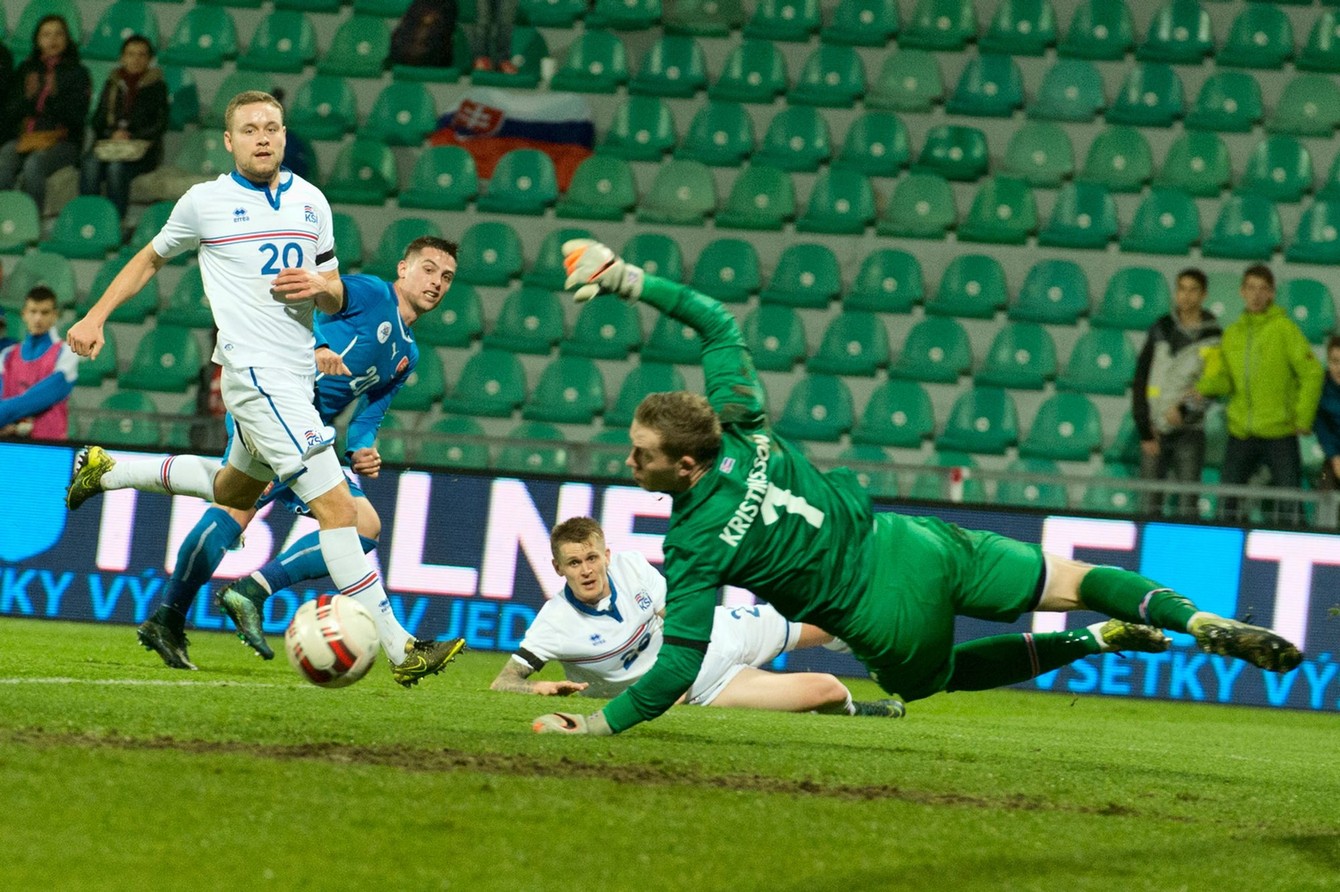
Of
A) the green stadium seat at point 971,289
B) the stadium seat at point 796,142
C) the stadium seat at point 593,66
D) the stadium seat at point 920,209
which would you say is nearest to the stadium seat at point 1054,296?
the green stadium seat at point 971,289

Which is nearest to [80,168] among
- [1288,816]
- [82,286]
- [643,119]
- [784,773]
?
[82,286]

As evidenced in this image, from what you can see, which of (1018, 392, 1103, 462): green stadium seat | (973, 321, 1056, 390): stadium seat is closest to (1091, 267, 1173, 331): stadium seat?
(973, 321, 1056, 390): stadium seat

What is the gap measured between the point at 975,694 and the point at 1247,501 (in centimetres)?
226

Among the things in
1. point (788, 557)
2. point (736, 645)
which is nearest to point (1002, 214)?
point (736, 645)

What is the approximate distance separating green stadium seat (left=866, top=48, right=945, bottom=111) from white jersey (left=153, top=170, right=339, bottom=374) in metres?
10.0

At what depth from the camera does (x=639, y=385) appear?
14.4 m

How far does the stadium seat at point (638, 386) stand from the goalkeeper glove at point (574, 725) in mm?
8071

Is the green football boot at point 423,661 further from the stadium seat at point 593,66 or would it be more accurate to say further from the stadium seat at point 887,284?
the stadium seat at point 593,66

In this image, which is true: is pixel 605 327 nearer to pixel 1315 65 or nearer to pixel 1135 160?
pixel 1135 160

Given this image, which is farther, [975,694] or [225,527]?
[975,694]

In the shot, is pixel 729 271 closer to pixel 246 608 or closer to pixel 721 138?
pixel 721 138

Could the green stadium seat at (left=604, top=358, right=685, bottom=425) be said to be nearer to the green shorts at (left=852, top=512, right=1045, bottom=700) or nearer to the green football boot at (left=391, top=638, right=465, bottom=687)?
the green football boot at (left=391, top=638, right=465, bottom=687)

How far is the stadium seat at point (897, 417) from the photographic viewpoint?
46.4ft

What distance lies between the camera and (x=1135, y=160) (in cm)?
1595
